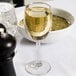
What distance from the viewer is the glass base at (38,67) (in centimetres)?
71

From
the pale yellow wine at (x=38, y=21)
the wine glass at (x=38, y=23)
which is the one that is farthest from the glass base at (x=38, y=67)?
the pale yellow wine at (x=38, y=21)

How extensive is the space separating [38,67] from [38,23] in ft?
0.54

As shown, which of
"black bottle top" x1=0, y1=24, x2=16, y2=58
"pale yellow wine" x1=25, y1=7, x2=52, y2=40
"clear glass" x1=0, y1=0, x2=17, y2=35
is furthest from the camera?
"clear glass" x1=0, y1=0, x2=17, y2=35

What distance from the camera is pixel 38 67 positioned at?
2.45ft

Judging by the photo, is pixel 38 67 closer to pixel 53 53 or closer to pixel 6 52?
pixel 53 53

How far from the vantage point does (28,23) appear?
2.22 ft

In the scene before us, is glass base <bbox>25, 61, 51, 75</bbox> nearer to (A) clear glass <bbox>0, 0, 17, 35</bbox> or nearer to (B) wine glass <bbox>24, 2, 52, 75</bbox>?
(B) wine glass <bbox>24, 2, 52, 75</bbox>

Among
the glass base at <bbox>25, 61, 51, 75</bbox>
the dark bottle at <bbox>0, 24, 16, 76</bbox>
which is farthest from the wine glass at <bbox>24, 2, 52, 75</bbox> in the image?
the dark bottle at <bbox>0, 24, 16, 76</bbox>

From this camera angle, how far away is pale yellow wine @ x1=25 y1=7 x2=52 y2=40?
0.66m

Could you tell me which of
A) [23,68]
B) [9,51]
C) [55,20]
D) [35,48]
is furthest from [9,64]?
[55,20]

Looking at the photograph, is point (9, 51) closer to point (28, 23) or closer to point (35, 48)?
point (28, 23)

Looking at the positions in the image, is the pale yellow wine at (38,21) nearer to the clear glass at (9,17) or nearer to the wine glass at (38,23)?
the wine glass at (38,23)

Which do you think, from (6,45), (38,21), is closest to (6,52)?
(6,45)

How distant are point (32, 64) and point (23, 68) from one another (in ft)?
0.14
